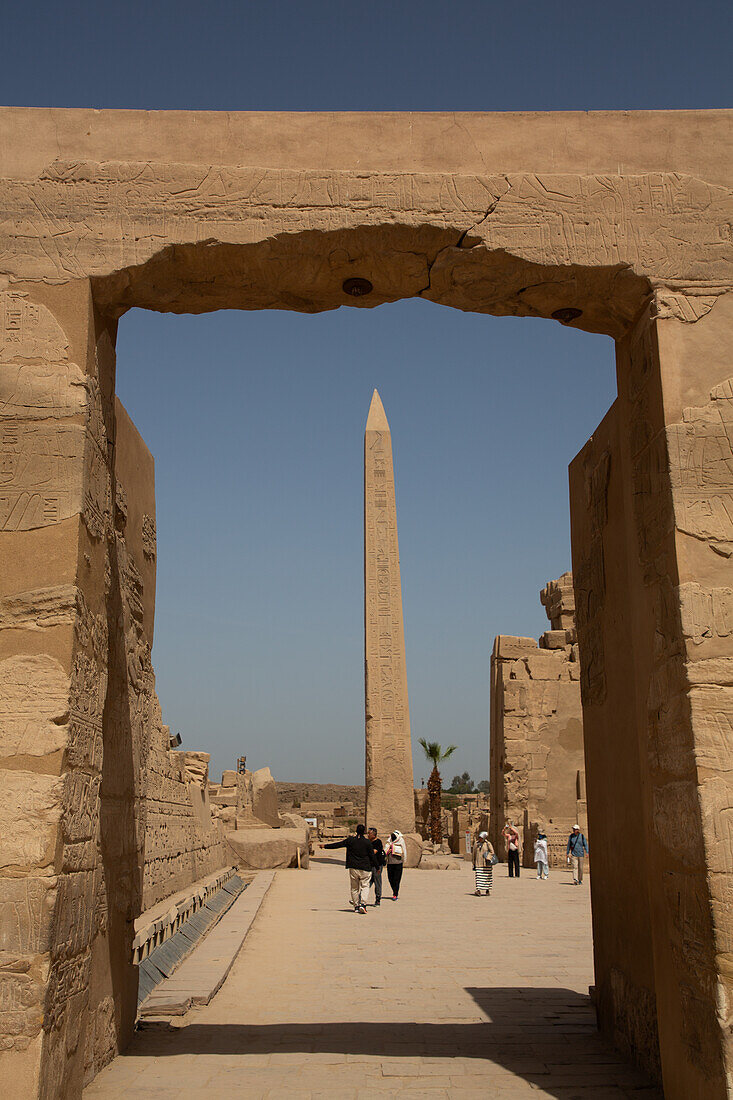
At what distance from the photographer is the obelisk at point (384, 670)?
18000 millimetres

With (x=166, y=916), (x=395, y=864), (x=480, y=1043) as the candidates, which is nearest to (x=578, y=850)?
(x=395, y=864)

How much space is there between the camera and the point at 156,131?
3973mm

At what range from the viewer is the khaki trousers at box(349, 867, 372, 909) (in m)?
10.5

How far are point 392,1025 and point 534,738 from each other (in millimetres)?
12382

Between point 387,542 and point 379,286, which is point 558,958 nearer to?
point 379,286

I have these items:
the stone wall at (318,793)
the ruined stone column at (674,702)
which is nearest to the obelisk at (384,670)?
the ruined stone column at (674,702)

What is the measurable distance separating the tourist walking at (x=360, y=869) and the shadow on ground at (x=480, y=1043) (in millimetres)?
5474

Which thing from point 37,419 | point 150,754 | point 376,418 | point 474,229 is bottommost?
point 150,754

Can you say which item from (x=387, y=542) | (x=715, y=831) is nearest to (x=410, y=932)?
(x=715, y=831)

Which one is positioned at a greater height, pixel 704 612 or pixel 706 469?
pixel 706 469

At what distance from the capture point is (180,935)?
24.2 ft

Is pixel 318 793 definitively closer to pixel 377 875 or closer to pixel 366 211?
pixel 377 875

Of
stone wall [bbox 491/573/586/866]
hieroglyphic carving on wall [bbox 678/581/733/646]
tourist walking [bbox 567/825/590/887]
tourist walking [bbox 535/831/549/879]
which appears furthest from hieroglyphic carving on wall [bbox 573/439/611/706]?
stone wall [bbox 491/573/586/866]

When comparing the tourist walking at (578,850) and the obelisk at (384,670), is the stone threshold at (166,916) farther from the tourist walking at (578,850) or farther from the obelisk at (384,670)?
the obelisk at (384,670)
